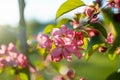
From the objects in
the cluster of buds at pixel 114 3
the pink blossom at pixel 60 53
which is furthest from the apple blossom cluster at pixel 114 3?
the pink blossom at pixel 60 53

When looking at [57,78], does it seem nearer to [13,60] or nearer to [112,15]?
[13,60]

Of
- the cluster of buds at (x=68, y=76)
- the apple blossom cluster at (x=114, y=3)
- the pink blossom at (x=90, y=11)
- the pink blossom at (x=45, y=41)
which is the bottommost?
the cluster of buds at (x=68, y=76)

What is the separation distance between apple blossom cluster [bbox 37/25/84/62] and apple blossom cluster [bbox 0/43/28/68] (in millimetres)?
374

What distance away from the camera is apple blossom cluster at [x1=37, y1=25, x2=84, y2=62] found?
1649 mm

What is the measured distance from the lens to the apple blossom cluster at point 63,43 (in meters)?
1.65

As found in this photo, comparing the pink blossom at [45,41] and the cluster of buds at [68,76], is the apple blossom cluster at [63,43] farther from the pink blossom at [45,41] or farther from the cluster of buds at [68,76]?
the cluster of buds at [68,76]

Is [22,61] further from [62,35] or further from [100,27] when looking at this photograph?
[100,27]

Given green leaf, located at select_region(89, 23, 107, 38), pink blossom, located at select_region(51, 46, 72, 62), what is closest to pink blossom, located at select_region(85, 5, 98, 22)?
green leaf, located at select_region(89, 23, 107, 38)

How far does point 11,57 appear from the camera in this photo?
6.95 feet

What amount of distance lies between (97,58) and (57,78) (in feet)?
51.3

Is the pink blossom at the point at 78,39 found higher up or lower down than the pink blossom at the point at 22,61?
higher up

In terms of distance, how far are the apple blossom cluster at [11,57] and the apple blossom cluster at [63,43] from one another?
0.37 metres

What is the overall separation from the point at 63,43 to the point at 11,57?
0.52 m

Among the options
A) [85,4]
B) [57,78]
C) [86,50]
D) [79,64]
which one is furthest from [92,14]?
[79,64]
